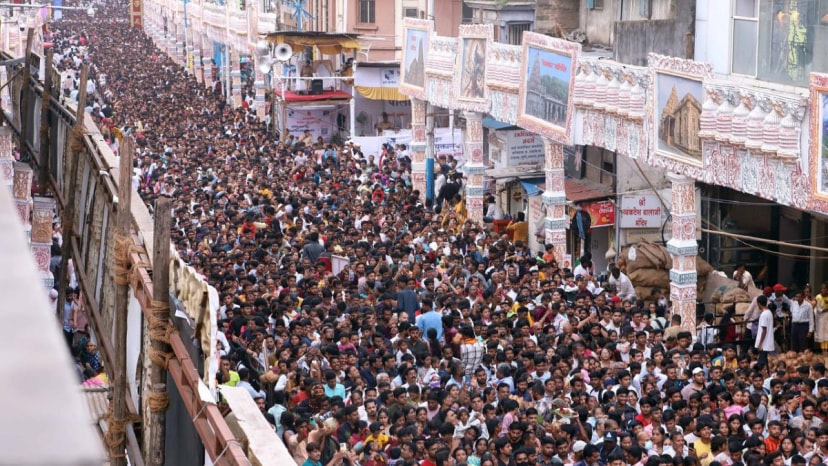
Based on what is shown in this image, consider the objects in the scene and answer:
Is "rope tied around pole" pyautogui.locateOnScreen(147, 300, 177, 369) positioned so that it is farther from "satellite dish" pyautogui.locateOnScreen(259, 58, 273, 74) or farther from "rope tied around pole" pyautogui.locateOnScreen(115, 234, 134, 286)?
"satellite dish" pyautogui.locateOnScreen(259, 58, 273, 74)

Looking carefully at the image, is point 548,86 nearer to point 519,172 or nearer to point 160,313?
point 519,172

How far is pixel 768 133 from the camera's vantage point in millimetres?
13344

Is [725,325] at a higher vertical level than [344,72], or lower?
lower

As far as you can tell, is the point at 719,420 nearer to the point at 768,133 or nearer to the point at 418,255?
the point at 768,133

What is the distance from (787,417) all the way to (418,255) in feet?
25.1

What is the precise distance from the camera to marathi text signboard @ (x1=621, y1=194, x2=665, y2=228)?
19.2 m

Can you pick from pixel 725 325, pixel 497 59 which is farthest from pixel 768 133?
pixel 497 59

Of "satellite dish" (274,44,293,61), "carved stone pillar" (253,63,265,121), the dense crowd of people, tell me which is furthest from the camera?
"carved stone pillar" (253,63,265,121)

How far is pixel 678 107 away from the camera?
1519 centimetres

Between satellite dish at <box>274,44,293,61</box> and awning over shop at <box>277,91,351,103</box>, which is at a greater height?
satellite dish at <box>274,44,293,61</box>

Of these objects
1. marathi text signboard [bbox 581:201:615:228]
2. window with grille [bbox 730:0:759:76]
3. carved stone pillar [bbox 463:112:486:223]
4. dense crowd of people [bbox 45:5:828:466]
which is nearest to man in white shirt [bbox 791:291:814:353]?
dense crowd of people [bbox 45:5:828:466]

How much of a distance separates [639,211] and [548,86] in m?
2.46

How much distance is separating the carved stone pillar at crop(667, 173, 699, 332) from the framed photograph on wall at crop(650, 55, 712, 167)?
16.3 inches

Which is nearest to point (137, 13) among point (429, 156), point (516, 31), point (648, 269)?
point (516, 31)
